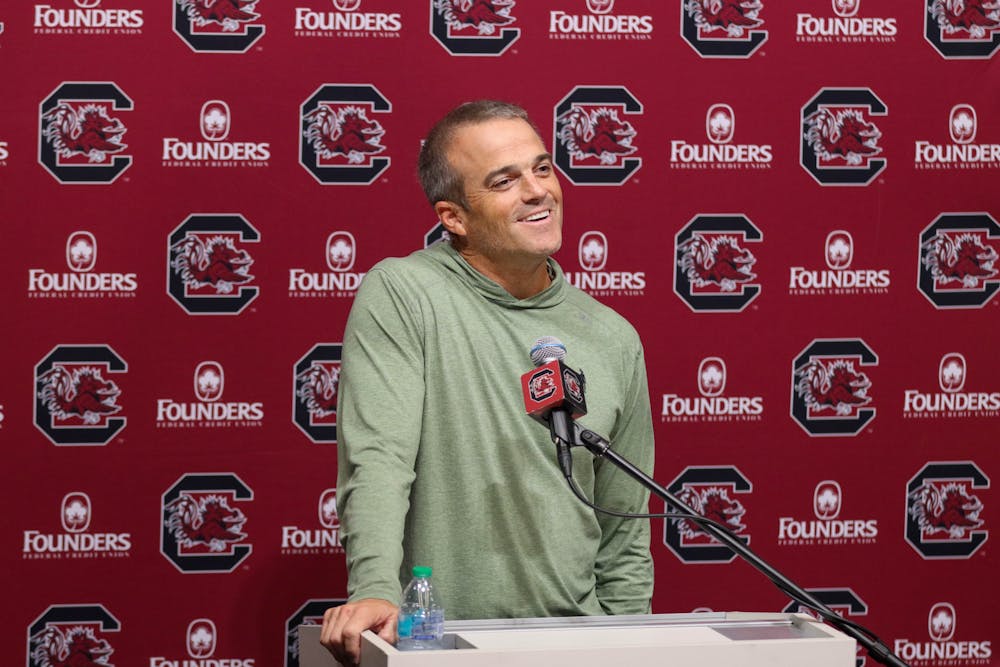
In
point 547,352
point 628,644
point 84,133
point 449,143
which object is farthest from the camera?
point 84,133

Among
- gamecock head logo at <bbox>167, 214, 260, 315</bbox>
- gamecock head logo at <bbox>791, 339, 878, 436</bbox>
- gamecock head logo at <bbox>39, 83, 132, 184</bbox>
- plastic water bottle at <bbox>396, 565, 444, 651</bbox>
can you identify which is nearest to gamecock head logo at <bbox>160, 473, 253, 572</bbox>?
gamecock head logo at <bbox>167, 214, 260, 315</bbox>

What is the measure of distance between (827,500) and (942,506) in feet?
1.14

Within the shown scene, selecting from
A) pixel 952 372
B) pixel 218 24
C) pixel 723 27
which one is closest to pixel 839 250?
pixel 952 372

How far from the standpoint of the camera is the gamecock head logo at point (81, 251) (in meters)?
3.35

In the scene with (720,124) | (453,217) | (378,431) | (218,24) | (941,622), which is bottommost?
(941,622)

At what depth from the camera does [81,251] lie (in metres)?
3.36

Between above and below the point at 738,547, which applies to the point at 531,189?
above

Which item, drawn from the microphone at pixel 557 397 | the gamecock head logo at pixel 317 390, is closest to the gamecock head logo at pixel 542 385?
the microphone at pixel 557 397

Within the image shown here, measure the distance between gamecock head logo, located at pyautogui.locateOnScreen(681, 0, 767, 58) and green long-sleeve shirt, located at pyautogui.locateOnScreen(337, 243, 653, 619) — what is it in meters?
1.46

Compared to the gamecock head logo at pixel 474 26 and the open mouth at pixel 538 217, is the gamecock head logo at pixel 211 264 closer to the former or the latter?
the gamecock head logo at pixel 474 26

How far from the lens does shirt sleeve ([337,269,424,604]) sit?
6.66 feet

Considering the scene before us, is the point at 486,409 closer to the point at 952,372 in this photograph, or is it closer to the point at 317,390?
the point at 317,390

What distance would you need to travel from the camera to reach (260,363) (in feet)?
11.3

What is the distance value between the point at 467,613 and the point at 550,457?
0.31 meters
